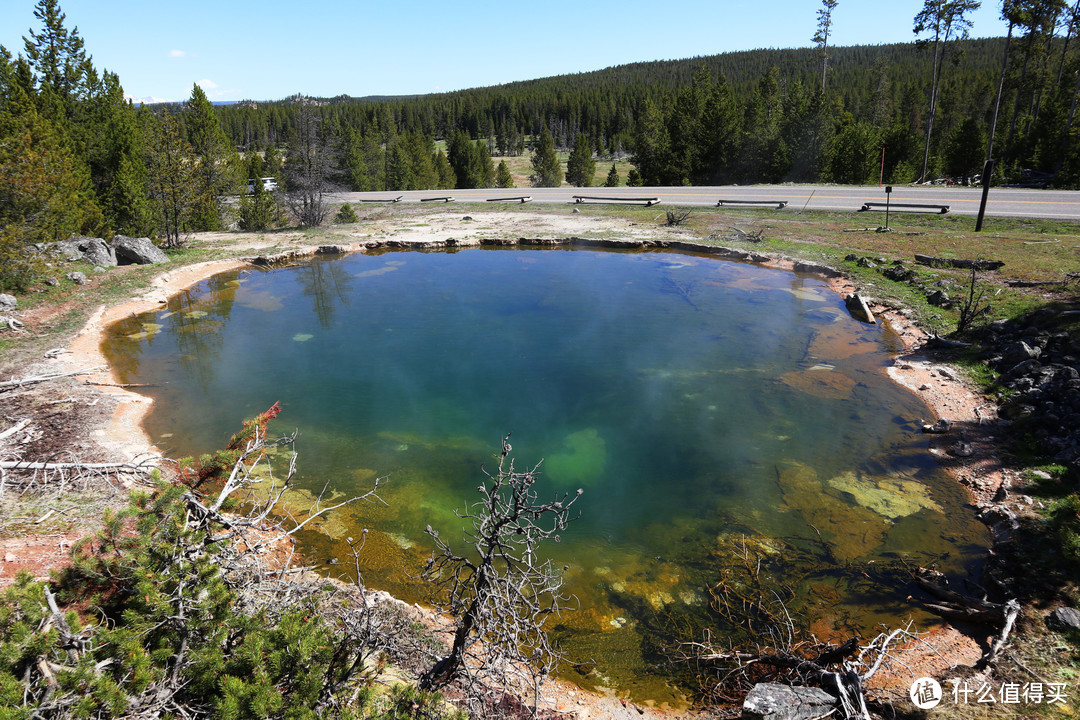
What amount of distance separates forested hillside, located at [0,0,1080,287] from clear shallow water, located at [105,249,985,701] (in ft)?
19.9

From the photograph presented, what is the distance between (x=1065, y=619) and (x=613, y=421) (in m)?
6.37

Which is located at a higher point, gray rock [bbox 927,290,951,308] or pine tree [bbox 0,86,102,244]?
pine tree [bbox 0,86,102,244]

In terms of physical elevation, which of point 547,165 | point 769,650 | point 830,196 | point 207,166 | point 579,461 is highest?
point 547,165

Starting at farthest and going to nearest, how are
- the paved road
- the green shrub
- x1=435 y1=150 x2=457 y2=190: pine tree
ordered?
x1=435 y1=150 x2=457 y2=190: pine tree → the green shrub → the paved road

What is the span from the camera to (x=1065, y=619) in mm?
5348

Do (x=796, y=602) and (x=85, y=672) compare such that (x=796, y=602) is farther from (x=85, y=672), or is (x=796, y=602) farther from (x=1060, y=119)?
(x=1060, y=119)

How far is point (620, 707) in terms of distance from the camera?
5281 millimetres

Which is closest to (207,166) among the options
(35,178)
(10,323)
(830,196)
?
(35,178)

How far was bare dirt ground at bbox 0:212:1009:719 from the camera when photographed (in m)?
5.48

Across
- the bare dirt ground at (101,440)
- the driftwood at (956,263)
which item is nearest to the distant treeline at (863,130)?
the bare dirt ground at (101,440)

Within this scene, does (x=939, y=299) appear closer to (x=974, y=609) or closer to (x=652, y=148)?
(x=974, y=609)

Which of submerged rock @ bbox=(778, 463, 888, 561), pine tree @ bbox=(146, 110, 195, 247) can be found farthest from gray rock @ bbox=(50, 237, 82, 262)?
submerged rock @ bbox=(778, 463, 888, 561)

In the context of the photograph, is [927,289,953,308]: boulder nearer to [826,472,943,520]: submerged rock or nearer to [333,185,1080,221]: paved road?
[826,472,943,520]: submerged rock

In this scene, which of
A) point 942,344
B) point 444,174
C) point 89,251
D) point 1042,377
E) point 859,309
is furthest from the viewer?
point 444,174
